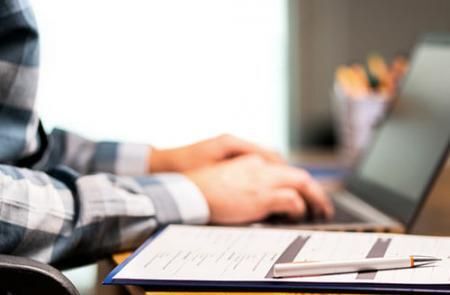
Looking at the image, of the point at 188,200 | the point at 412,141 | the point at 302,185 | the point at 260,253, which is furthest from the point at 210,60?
the point at 260,253

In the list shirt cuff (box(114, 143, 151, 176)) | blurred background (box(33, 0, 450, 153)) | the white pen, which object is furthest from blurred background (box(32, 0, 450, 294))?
the white pen

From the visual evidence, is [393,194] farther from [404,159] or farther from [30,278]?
[30,278]

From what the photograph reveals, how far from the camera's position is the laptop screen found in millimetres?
934

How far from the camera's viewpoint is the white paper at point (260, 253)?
0.56 meters

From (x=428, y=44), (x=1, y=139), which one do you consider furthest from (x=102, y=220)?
(x=428, y=44)

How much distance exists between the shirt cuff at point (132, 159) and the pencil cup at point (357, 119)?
2.07 feet

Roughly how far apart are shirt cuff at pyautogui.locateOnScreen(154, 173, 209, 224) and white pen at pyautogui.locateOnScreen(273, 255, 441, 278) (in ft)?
0.75

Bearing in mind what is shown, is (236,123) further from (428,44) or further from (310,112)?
(428,44)

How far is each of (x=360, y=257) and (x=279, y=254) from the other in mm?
67

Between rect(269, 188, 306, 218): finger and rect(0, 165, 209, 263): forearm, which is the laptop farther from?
rect(0, 165, 209, 263): forearm

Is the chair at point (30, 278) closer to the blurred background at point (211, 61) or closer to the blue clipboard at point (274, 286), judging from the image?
the blue clipboard at point (274, 286)

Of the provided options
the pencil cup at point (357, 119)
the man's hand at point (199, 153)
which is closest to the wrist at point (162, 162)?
the man's hand at point (199, 153)

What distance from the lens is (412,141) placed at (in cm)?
103

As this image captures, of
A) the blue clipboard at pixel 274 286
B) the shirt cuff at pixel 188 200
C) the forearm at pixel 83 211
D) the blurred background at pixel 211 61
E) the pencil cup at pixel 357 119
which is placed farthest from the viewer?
the blurred background at pixel 211 61
